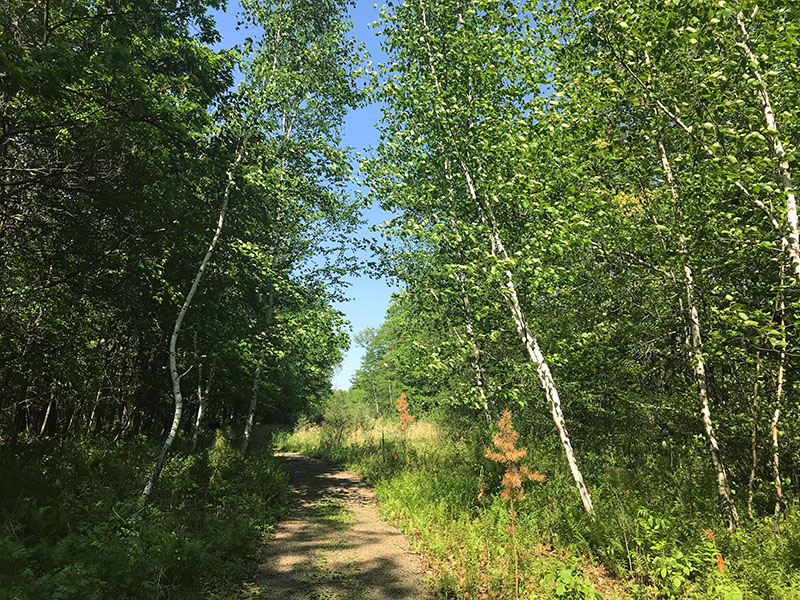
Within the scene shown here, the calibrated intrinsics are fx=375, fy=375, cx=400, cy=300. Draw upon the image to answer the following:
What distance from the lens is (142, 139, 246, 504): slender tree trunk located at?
25.6ft

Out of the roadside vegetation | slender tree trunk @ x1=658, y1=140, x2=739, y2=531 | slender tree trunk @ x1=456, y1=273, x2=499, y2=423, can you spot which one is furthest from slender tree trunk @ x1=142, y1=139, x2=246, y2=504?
slender tree trunk @ x1=658, y1=140, x2=739, y2=531

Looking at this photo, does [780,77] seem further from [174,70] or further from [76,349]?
[76,349]

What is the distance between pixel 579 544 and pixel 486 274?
15.9 feet

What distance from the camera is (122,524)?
650 centimetres

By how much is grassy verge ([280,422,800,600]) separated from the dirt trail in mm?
478

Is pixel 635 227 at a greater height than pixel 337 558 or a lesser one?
greater

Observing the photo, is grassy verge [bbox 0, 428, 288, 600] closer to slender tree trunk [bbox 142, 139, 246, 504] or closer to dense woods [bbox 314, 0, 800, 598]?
slender tree trunk [bbox 142, 139, 246, 504]

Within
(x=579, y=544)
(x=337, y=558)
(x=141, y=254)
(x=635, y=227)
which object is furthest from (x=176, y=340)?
(x=635, y=227)

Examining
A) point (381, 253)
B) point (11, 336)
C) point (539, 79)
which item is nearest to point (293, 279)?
point (381, 253)

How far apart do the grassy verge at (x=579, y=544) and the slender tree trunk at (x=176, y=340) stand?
526 cm

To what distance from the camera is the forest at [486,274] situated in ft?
16.5

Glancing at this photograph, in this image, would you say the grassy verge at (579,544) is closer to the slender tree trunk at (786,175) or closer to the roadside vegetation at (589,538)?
the roadside vegetation at (589,538)

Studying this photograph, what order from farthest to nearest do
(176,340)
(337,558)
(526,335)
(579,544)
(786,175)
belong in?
(176,340), (526,335), (337,558), (579,544), (786,175)

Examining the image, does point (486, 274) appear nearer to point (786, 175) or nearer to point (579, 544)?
point (786, 175)
